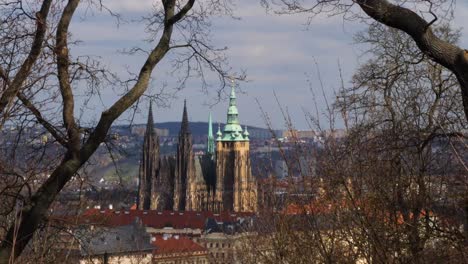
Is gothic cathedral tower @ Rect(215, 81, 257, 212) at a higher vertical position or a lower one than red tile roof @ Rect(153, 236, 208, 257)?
higher

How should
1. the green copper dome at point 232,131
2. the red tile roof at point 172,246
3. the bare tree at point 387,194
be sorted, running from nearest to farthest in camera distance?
the bare tree at point 387,194 < the red tile roof at point 172,246 < the green copper dome at point 232,131

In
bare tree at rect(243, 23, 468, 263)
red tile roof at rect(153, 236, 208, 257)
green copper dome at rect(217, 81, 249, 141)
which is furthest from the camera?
green copper dome at rect(217, 81, 249, 141)

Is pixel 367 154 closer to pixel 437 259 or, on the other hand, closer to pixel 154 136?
pixel 437 259

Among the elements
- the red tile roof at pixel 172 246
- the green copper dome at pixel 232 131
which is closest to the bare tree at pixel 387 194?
the red tile roof at pixel 172 246

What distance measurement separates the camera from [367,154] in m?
7.92

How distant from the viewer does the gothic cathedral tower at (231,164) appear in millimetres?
100688

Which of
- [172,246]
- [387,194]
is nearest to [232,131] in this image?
[172,246]

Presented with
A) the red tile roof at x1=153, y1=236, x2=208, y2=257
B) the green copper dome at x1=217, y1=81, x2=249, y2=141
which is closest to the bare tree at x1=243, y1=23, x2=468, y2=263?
the red tile roof at x1=153, y1=236, x2=208, y2=257

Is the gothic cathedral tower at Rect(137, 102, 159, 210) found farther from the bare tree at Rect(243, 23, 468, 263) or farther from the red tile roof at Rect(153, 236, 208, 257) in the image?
the bare tree at Rect(243, 23, 468, 263)

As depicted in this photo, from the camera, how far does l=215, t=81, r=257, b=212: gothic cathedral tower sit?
100688mm

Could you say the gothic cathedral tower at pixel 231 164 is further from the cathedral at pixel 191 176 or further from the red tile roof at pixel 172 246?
the red tile roof at pixel 172 246

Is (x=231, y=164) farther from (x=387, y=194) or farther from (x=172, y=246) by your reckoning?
(x=387, y=194)

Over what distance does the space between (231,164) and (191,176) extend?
483cm

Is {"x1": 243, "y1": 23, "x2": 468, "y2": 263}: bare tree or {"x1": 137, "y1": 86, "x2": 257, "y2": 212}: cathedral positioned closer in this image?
{"x1": 243, "y1": 23, "x2": 468, "y2": 263}: bare tree
